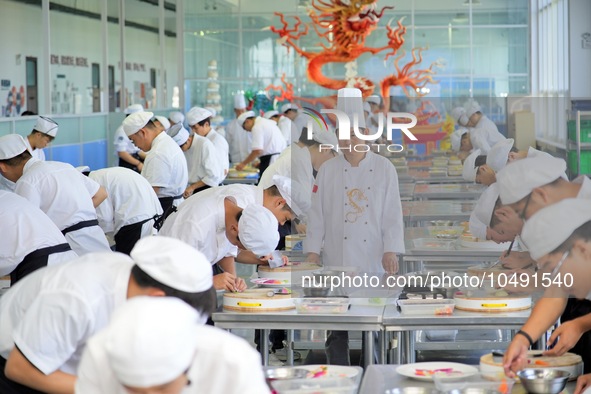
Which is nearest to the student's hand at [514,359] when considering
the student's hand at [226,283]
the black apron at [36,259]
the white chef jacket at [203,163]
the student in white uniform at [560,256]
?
the student in white uniform at [560,256]

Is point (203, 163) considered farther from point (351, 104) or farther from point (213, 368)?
point (213, 368)

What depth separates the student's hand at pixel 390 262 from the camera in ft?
15.1

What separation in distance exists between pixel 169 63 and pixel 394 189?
697 inches

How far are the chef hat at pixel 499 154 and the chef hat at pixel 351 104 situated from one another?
21.1 inches

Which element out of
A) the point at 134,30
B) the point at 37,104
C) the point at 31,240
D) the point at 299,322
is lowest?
the point at 299,322

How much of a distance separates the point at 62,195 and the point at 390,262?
174 centimetres

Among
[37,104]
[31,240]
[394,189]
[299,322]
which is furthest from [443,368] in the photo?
[37,104]

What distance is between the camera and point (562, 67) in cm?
1352

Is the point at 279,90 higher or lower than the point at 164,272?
higher

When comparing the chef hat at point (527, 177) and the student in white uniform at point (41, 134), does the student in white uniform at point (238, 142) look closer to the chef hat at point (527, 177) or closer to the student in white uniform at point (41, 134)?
the student in white uniform at point (41, 134)

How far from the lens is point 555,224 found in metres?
2.78

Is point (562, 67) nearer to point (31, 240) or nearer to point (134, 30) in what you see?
point (134, 30)

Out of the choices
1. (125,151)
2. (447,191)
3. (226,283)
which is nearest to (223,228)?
(226,283)

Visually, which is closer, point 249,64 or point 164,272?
point 164,272
